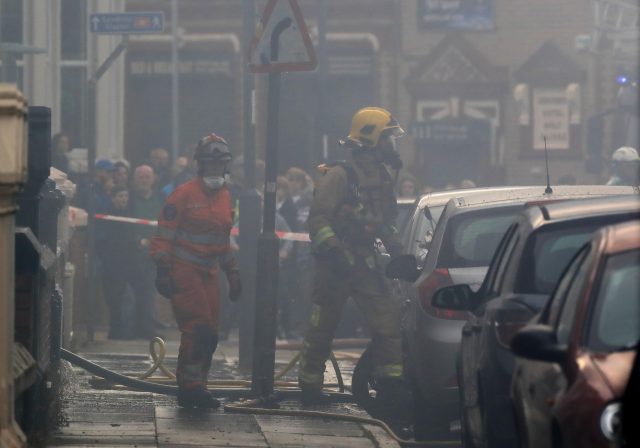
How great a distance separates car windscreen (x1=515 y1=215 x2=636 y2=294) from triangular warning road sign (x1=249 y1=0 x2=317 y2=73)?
4480mm

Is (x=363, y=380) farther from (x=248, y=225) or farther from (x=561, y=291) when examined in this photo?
(x=561, y=291)

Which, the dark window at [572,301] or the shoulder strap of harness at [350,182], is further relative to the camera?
the shoulder strap of harness at [350,182]

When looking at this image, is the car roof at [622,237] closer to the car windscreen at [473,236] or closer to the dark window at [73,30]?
the car windscreen at [473,236]

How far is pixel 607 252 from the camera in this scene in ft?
18.8

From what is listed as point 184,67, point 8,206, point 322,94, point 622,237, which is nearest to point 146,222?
point 322,94

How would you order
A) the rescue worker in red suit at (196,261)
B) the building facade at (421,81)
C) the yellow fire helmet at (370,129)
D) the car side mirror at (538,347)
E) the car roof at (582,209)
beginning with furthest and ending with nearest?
the building facade at (421,81) < the yellow fire helmet at (370,129) < the rescue worker in red suit at (196,261) < the car roof at (582,209) < the car side mirror at (538,347)

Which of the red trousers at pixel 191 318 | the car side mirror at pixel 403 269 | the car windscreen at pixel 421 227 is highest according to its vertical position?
the car windscreen at pixel 421 227

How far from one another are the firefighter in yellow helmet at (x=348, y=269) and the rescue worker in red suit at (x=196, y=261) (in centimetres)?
63

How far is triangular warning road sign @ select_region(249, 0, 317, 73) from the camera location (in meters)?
11.5

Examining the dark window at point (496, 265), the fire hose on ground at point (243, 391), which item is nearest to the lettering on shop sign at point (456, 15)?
the fire hose on ground at point (243, 391)

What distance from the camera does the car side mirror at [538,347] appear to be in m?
5.49

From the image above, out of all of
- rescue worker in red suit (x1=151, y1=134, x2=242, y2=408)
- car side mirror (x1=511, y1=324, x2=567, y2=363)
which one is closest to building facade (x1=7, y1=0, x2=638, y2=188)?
rescue worker in red suit (x1=151, y1=134, x2=242, y2=408)

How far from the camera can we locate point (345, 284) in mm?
11766

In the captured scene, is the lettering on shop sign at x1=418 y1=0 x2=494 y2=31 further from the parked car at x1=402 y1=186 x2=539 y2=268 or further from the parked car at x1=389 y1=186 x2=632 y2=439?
the parked car at x1=389 y1=186 x2=632 y2=439
